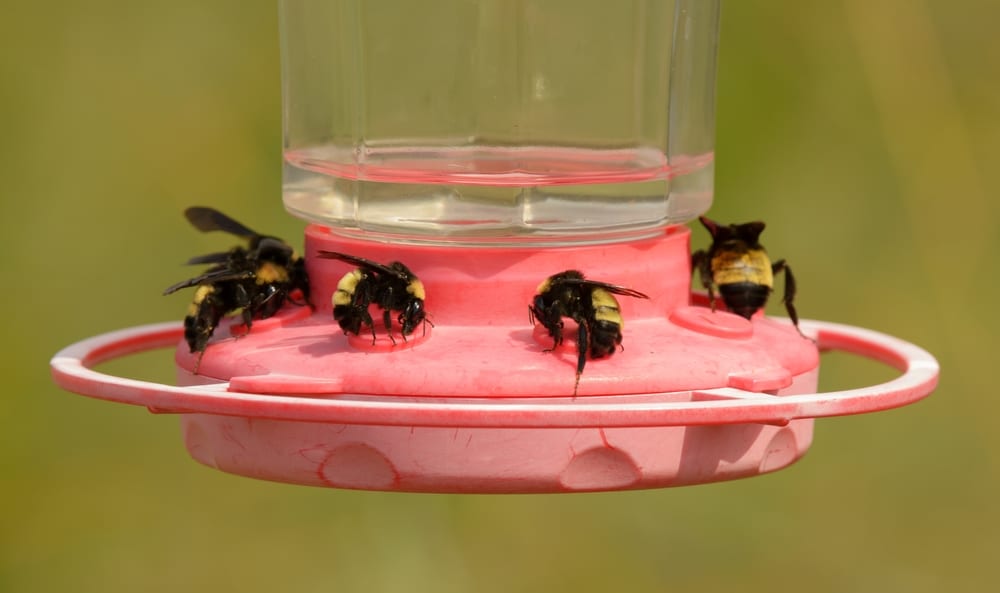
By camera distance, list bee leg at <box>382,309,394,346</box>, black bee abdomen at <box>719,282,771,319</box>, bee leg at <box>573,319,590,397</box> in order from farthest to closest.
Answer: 1. black bee abdomen at <box>719,282,771,319</box>
2. bee leg at <box>382,309,394,346</box>
3. bee leg at <box>573,319,590,397</box>

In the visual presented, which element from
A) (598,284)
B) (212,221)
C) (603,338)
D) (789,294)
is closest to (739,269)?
(789,294)

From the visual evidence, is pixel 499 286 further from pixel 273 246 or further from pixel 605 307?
pixel 273 246

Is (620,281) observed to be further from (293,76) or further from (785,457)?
(293,76)

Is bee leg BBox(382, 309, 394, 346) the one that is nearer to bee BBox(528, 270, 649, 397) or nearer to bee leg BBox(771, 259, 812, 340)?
bee BBox(528, 270, 649, 397)

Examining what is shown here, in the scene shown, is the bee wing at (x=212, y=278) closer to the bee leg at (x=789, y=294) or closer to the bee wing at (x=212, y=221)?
the bee wing at (x=212, y=221)

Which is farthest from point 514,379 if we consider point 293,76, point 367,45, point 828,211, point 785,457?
point 828,211

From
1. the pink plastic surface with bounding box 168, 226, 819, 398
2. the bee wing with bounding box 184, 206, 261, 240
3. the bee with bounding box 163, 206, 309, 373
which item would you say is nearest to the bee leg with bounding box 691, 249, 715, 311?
the pink plastic surface with bounding box 168, 226, 819, 398

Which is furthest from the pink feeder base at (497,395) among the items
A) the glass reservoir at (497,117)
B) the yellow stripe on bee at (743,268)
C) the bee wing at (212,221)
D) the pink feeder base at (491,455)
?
the bee wing at (212,221)
